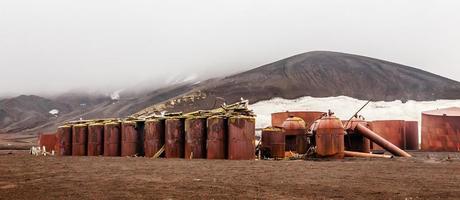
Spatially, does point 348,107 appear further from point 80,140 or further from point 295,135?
point 80,140

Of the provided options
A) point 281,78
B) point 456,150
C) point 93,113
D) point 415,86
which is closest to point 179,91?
point 93,113

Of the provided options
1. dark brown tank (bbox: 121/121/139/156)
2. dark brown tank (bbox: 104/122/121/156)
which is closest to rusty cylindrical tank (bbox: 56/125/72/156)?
dark brown tank (bbox: 104/122/121/156)

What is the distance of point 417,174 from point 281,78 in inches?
2862

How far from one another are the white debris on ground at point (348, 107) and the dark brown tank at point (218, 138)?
35.3 m

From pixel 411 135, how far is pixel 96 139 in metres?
21.9

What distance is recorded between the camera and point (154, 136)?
22328 millimetres

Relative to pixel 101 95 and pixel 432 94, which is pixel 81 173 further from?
pixel 101 95

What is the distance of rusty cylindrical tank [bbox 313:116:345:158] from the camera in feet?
68.6

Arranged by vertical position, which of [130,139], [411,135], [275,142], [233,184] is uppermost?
[130,139]

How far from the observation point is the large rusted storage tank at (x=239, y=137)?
758 inches

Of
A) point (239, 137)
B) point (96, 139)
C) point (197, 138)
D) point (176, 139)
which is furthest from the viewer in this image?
point (96, 139)

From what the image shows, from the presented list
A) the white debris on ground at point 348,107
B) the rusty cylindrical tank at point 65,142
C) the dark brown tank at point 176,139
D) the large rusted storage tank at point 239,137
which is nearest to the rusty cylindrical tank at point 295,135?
the large rusted storage tank at point 239,137

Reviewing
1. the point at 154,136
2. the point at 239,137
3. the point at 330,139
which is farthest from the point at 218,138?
the point at 330,139

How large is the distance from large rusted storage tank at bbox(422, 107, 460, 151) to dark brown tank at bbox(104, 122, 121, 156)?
18098mm
